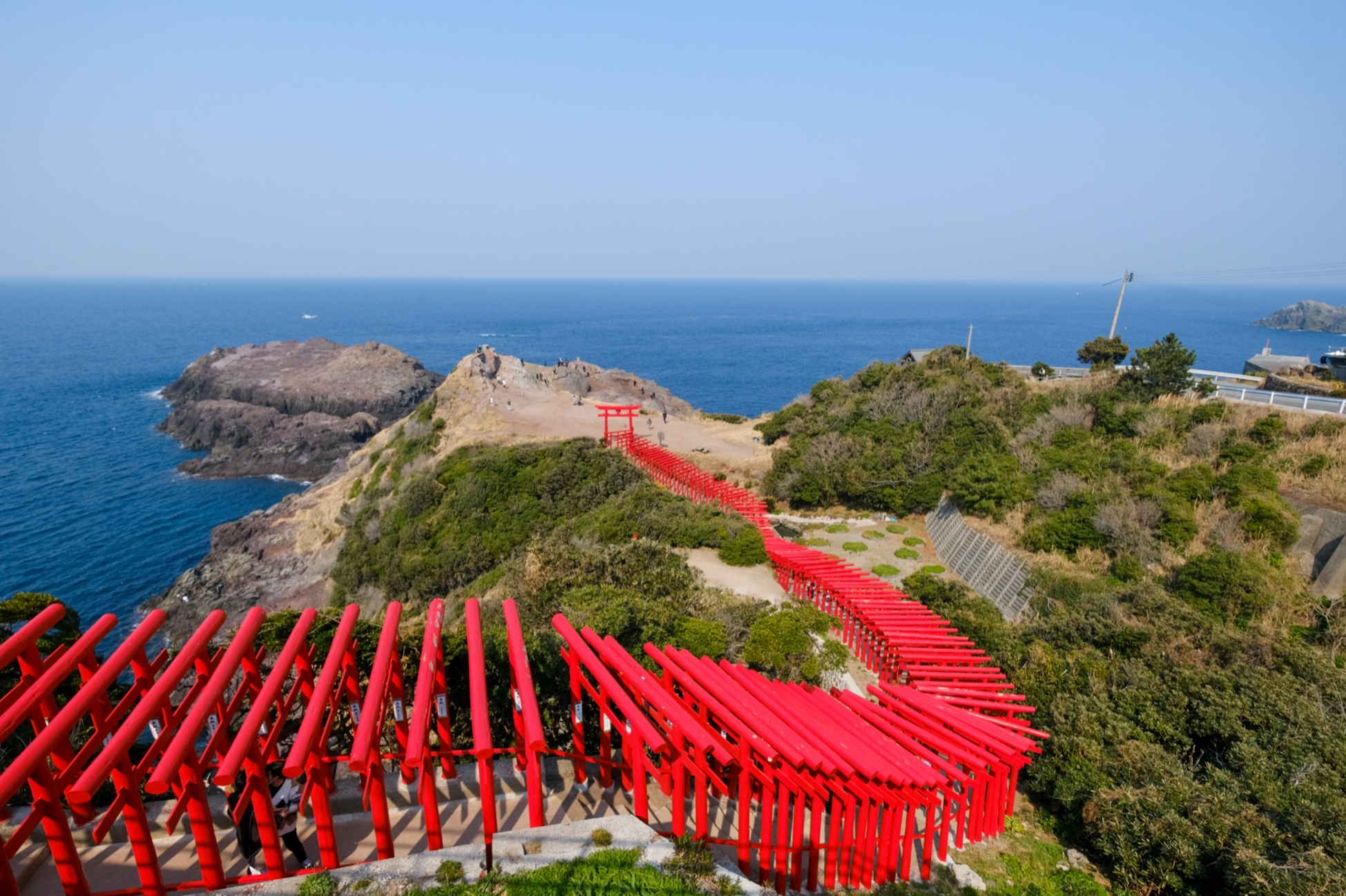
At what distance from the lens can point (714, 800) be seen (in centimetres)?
770

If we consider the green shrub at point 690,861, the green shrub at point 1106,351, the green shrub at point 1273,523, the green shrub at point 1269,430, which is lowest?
the green shrub at point 1273,523

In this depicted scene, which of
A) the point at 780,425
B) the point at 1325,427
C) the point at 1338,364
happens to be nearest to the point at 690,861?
the point at 1325,427

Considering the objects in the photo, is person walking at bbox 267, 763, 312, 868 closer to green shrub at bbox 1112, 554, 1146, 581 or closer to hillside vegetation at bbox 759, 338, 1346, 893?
hillside vegetation at bbox 759, 338, 1346, 893

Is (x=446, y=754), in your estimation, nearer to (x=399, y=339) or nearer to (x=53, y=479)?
(x=53, y=479)

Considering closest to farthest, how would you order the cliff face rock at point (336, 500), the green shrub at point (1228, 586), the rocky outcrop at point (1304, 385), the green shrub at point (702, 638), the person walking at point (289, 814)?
the person walking at point (289, 814) < the green shrub at point (702, 638) < the green shrub at point (1228, 586) < the rocky outcrop at point (1304, 385) < the cliff face rock at point (336, 500)

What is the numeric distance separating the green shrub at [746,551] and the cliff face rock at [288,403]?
147 feet

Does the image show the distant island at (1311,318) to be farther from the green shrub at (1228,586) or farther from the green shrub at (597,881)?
the green shrub at (597,881)

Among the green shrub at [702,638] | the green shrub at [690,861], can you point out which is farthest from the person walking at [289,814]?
the green shrub at [702,638]

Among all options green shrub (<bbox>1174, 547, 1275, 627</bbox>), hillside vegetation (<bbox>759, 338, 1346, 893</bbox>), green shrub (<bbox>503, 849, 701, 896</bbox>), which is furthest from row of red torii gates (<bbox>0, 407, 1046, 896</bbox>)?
green shrub (<bbox>1174, 547, 1275, 627</bbox>)

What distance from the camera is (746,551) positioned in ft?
66.0

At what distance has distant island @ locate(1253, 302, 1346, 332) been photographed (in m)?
134

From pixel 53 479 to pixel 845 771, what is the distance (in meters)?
63.8

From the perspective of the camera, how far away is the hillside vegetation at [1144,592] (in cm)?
871

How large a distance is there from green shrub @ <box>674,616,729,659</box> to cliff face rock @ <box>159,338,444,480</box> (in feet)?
161
